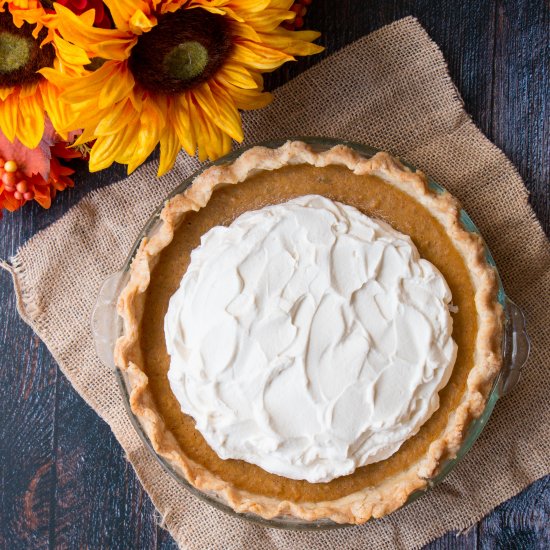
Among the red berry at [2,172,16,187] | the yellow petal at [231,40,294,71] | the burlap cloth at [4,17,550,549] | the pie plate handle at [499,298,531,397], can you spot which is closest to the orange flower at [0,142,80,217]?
the red berry at [2,172,16,187]

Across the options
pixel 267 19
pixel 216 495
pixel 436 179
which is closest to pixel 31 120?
pixel 267 19

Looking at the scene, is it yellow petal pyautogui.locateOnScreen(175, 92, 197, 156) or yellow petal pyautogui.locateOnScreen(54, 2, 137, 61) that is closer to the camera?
yellow petal pyautogui.locateOnScreen(54, 2, 137, 61)

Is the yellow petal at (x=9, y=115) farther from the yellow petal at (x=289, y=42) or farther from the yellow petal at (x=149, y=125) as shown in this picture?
the yellow petal at (x=289, y=42)

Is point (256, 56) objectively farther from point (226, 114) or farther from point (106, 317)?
point (106, 317)

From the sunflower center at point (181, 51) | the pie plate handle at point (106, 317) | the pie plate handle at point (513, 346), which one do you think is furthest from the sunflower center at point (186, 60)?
the pie plate handle at point (513, 346)

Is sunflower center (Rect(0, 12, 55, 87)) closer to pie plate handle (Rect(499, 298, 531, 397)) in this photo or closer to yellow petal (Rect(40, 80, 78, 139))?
yellow petal (Rect(40, 80, 78, 139))

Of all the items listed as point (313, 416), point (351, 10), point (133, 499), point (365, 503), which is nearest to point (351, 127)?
point (351, 10)
